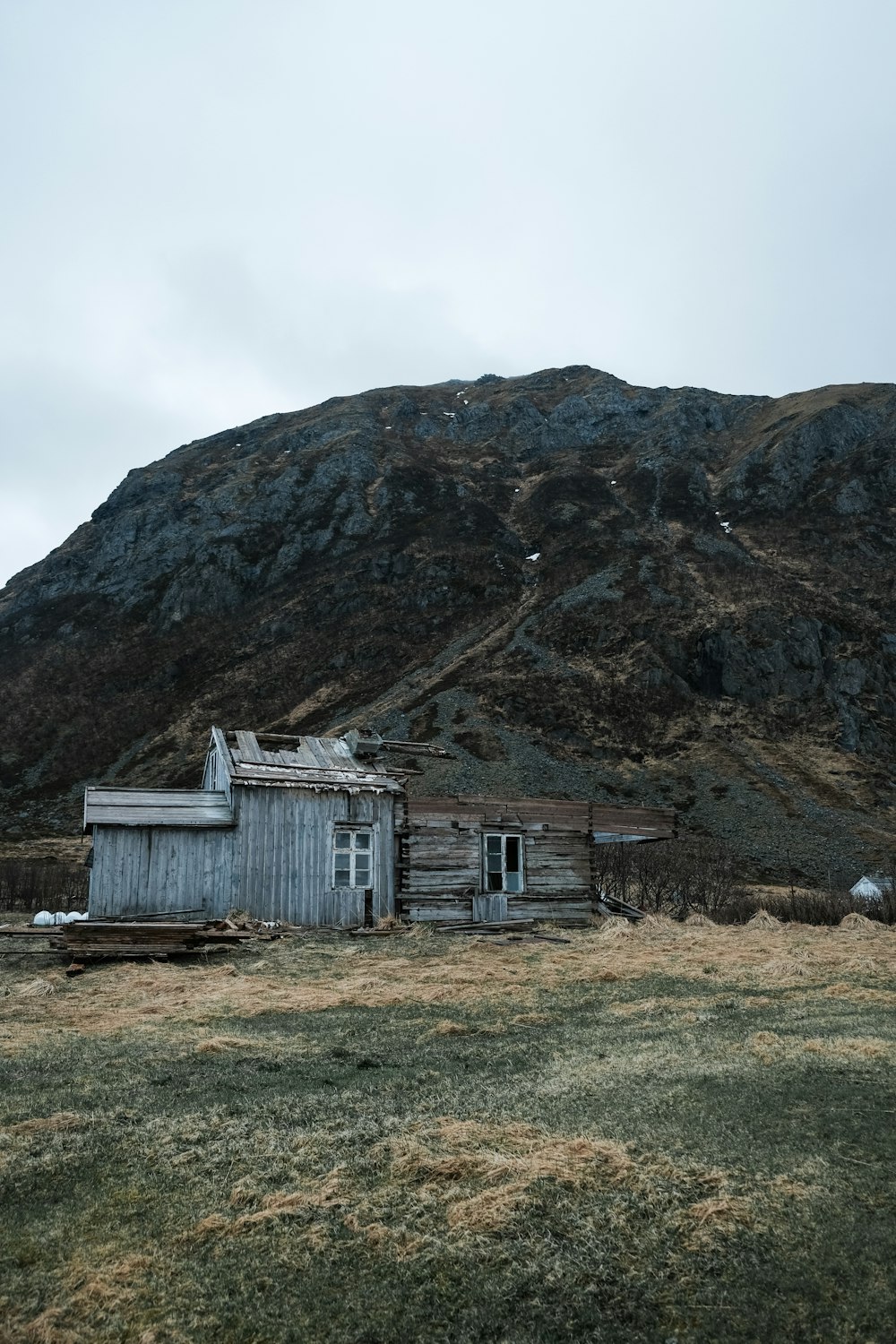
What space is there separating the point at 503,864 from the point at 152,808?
9629 mm

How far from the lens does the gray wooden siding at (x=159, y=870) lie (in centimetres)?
2022

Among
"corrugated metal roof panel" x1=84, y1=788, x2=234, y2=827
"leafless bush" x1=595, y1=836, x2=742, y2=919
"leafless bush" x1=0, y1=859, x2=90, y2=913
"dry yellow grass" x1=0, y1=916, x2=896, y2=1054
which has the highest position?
"corrugated metal roof panel" x1=84, y1=788, x2=234, y2=827

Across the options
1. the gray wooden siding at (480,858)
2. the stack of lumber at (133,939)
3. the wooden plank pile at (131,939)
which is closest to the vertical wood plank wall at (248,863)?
the gray wooden siding at (480,858)

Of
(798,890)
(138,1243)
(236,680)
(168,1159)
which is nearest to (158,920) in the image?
(168,1159)

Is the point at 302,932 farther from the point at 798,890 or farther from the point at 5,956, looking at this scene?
Result: the point at 798,890

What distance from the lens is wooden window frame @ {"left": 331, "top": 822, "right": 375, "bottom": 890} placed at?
2227 centimetres

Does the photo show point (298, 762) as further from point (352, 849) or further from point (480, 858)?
point (480, 858)

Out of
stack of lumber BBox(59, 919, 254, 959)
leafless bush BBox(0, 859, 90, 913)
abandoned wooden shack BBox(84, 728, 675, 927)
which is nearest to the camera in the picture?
stack of lumber BBox(59, 919, 254, 959)

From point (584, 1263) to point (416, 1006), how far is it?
24.6 ft

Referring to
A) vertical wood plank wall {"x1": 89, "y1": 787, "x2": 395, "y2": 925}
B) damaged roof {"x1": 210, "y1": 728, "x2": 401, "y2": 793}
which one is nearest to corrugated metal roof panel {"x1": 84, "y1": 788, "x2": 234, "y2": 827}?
vertical wood plank wall {"x1": 89, "y1": 787, "x2": 395, "y2": 925}

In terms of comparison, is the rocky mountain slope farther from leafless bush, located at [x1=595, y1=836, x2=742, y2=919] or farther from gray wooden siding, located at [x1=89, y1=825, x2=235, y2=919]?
gray wooden siding, located at [x1=89, y1=825, x2=235, y2=919]

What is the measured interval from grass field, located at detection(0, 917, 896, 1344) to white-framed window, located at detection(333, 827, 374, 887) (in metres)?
11.0

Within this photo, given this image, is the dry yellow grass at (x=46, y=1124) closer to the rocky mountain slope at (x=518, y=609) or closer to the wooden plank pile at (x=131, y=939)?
the wooden plank pile at (x=131, y=939)

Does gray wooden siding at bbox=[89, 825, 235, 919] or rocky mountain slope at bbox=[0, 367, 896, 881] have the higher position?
rocky mountain slope at bbox=[0, 367, 896, 881]
